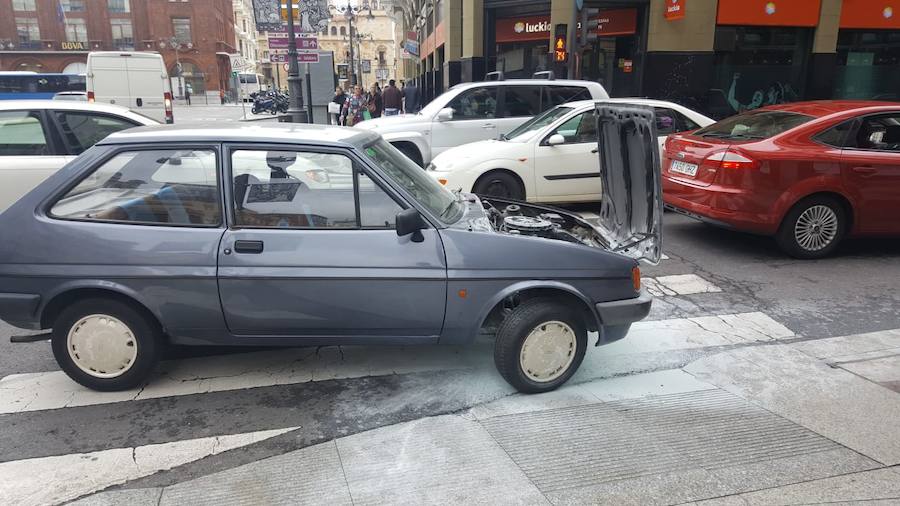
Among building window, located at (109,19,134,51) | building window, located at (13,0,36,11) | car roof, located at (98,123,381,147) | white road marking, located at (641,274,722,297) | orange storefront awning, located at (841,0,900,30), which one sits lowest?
white road marking, located at (641,274,722,297)

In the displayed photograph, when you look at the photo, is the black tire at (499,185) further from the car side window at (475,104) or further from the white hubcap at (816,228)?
the white hubcap at (816,228)

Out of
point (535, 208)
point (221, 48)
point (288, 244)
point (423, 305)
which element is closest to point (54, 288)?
point (288, 244)

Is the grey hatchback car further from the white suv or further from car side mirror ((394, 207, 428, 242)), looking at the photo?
the white suv

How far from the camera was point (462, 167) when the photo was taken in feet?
27.3

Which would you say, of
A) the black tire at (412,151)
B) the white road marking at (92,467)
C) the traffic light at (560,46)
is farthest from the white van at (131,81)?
the white road marking at (92,467)

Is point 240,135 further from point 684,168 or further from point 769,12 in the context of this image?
point 769,12

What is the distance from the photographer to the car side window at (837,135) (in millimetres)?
6492

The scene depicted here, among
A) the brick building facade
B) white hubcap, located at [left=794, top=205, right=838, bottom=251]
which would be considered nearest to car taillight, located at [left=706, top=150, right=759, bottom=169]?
white hubcap, located at [left=794, top=205, right=838, bottom=251]

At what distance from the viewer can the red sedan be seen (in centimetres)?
638

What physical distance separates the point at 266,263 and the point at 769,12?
17.6 m

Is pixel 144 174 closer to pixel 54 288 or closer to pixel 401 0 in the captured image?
pixel 54 288

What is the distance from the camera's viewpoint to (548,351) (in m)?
3.87

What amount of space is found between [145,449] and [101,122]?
485cm

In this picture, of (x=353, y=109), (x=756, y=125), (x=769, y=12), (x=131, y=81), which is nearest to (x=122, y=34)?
(x=353, y=109)
